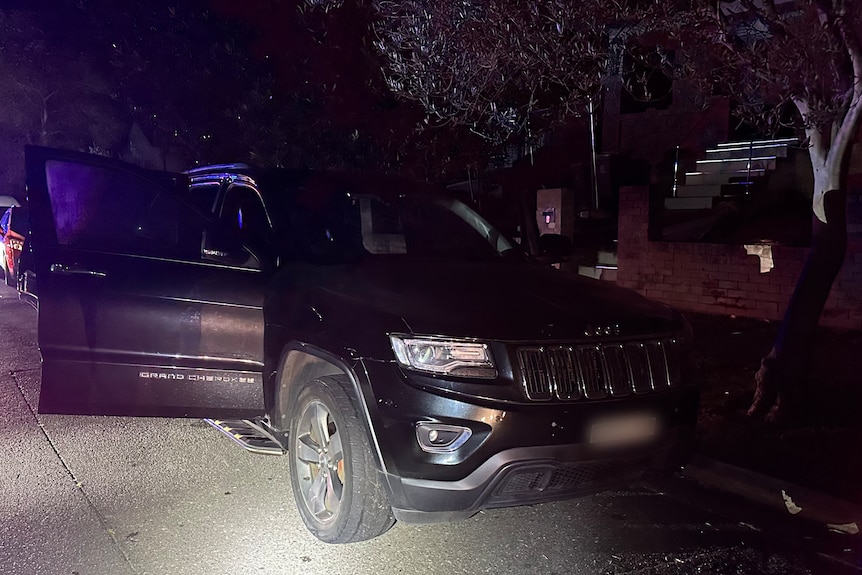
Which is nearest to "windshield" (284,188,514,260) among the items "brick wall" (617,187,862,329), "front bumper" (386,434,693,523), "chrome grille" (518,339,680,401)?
"chrome grille" (518,339,680,401)

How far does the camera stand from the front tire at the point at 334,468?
11.4 ft

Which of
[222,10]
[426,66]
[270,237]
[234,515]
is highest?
[222,10]

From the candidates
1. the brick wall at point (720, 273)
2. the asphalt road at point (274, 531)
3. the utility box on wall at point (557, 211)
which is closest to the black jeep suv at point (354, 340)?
the asphalt road at point (274, 531)

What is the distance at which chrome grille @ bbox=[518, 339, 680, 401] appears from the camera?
3.30 meters

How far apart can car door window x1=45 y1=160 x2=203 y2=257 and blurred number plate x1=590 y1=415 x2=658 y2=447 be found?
268 cm

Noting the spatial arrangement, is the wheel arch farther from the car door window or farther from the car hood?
the car door window

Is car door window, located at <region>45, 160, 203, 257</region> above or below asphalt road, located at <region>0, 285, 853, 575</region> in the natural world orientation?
above

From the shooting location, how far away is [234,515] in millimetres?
4152

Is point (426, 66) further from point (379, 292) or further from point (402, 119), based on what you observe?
point (379, 292)

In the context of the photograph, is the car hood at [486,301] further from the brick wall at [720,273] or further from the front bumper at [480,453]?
the brick wall at [720,273]

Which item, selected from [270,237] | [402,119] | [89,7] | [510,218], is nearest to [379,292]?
[270,237]

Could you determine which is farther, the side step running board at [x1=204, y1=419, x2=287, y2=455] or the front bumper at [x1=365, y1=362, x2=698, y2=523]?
the side step running board at [x1=204, y1=419, x2=287, y2=455]

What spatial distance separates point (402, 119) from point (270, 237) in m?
6.49

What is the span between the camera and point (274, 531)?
156 inches
